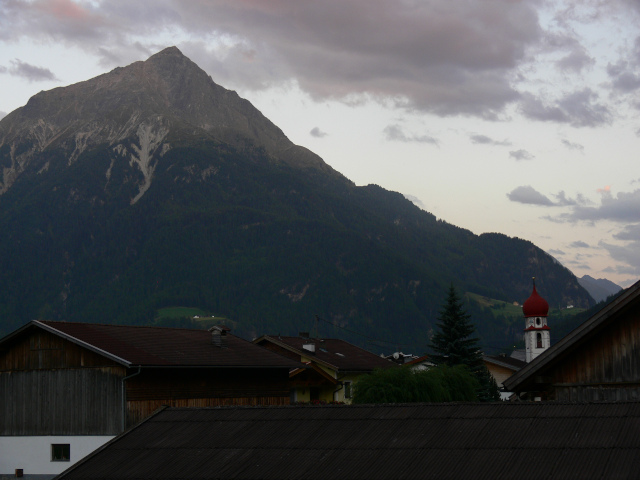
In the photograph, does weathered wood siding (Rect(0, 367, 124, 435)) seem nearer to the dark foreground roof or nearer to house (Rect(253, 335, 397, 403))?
house (Rect(253, 335, 397, 403))

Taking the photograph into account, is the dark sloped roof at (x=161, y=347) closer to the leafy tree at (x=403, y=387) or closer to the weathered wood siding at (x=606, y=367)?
the leafy tree at (x=403, y=387)

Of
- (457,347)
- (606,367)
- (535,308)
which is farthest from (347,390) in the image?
(606,367)

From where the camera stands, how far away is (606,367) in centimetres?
1855

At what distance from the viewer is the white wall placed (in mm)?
39406

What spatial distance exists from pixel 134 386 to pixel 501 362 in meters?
53.5

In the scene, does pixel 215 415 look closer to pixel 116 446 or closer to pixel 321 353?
pixel 116 446

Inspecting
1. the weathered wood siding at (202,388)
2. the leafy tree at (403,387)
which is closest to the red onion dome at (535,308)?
the leafy tree at (403,387)

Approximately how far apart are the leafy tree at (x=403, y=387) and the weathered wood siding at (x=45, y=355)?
1419cm

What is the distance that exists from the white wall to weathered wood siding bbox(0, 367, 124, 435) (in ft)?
0.97

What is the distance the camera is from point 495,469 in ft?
45.8

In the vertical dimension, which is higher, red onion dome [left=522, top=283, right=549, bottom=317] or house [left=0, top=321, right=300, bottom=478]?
red onion dome [left=522, top=283, right=549, bottom=317]

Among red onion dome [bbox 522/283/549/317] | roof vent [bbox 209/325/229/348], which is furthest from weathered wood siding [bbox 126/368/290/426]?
red onion dome [bbox 522/283/549/317]

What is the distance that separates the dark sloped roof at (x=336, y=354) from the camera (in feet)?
209

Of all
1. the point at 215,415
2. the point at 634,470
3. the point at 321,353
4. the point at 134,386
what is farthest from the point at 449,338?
the point at 634,470
